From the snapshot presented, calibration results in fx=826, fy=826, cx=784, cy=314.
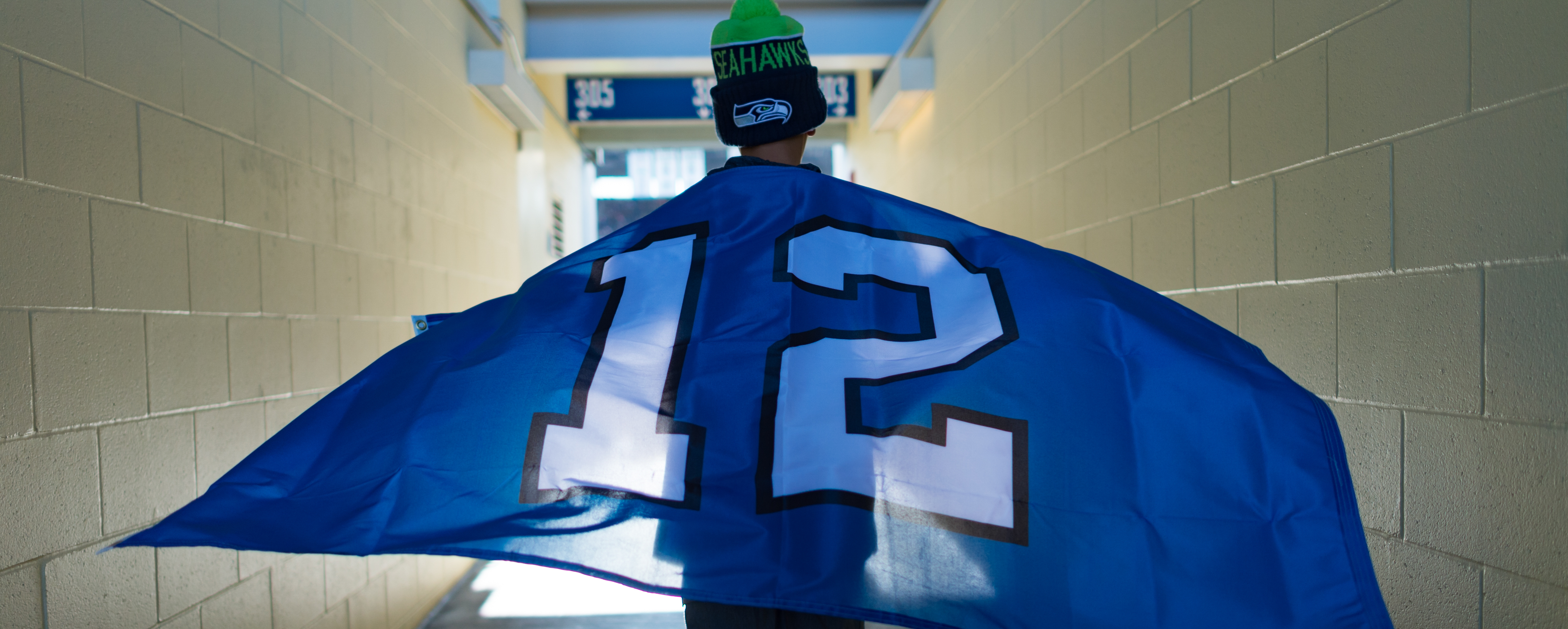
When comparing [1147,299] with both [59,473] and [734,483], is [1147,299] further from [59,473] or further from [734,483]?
[59,473]

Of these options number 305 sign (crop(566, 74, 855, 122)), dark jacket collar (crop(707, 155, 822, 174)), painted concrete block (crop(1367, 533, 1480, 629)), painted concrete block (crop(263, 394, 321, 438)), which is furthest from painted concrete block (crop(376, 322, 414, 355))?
number 305 sign (crop(566, 74, 855, 122))

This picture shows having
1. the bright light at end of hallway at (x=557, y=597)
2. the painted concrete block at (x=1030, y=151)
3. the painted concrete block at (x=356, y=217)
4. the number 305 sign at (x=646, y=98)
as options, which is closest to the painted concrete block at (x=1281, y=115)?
the painted concrete block at (x=1030, y=151)

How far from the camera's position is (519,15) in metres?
4.68

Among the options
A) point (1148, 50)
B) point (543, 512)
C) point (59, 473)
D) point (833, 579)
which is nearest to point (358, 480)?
point (543, 512)

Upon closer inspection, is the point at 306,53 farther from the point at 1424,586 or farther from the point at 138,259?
the point at 1424,586

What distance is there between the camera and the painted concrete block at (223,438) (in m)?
1.79

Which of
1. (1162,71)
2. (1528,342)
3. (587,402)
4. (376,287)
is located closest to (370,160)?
(376,287)

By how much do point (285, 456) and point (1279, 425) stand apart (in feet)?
4.27

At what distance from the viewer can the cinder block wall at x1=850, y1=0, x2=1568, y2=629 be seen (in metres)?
1.12

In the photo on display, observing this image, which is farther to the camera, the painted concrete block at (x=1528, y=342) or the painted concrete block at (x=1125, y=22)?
the painted concrete block at (x=1125, y=22)

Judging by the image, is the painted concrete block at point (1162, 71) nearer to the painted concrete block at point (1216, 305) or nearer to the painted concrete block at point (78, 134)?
the painted concrete block at point (1216, 305)

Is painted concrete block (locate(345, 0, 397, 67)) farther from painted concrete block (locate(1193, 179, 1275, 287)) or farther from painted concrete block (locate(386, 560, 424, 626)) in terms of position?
painted concrete block (locate(1193, 179, 1275, 287))

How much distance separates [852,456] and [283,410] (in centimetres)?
173

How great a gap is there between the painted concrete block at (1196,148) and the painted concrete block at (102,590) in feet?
7.44
